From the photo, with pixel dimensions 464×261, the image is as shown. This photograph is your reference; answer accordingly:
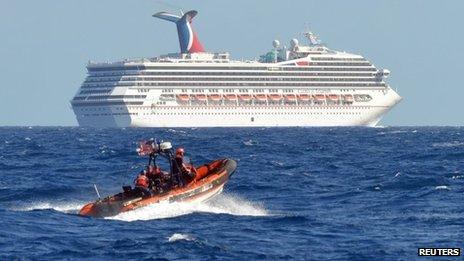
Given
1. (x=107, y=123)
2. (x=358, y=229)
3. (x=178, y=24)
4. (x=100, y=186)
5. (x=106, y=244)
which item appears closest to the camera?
(x=106, y=244)

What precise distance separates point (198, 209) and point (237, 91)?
130003 millimetres

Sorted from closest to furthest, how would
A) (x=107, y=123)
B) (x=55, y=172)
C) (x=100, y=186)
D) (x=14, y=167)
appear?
(x=100, y=186) < (x=55, y=172) < (x=14, y=167) < (x=107, y=123)

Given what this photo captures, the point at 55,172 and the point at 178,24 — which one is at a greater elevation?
the point at 178,24

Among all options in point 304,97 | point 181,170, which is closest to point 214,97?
point 304,97

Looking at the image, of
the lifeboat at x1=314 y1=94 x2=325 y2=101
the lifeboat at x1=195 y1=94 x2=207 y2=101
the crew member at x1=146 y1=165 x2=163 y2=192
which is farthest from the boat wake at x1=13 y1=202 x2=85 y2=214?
the lifeboat at x1=314 y1=94 x2=325 y2=101

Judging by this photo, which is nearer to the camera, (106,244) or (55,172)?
(106,244)

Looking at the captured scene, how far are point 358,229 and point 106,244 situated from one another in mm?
6806

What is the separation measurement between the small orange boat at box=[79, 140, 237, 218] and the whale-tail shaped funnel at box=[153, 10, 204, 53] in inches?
5908

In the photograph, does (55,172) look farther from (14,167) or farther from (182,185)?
(182,185)

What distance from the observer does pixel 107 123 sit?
162 metres

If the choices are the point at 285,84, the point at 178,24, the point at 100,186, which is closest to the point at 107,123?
the point at 285,84

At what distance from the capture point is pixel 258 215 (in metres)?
34.4

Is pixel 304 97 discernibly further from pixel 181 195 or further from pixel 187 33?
pixel 181 195

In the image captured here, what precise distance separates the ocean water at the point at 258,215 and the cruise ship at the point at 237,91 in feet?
329
